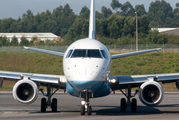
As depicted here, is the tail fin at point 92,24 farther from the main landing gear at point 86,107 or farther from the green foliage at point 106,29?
the green foliage at point 106,29

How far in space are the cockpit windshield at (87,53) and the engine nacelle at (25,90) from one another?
2.94 metres

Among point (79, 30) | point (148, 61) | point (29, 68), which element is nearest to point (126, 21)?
point (79, 30)

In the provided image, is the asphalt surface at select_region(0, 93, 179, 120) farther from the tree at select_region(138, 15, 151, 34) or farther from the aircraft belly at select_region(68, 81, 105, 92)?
the tree at select_region(138, 15, 151, 34)

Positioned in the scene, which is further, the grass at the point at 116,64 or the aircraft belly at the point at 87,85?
the grass at the point at 116,64

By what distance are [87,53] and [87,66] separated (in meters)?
1.26

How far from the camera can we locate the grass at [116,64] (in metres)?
58.6

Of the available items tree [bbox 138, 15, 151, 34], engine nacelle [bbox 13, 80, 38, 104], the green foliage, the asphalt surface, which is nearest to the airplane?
engine nacelle [bbox 13, 80, 38, 104]

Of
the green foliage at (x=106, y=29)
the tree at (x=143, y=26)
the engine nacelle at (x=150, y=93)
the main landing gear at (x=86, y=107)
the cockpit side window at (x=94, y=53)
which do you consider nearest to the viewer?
the cockpit side window at (x=94, y=53)

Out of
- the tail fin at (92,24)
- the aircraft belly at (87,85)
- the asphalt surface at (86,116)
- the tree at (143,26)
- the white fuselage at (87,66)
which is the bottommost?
the asphalt surface at (86,116)

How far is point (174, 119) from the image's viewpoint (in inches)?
597

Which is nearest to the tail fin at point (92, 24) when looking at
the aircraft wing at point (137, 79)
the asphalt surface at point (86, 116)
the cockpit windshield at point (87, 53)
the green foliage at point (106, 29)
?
the asphalt surface at point (86, 116)

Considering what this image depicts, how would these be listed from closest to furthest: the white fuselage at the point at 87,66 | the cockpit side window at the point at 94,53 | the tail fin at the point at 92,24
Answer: the white fuselage at the point at 87,66 → the cockpit side window at the point at 94,53 → the tail fin at the point at 92,24

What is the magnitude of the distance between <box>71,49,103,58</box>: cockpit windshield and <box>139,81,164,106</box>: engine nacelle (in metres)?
3.03

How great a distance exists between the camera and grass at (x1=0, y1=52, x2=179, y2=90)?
58625mm
